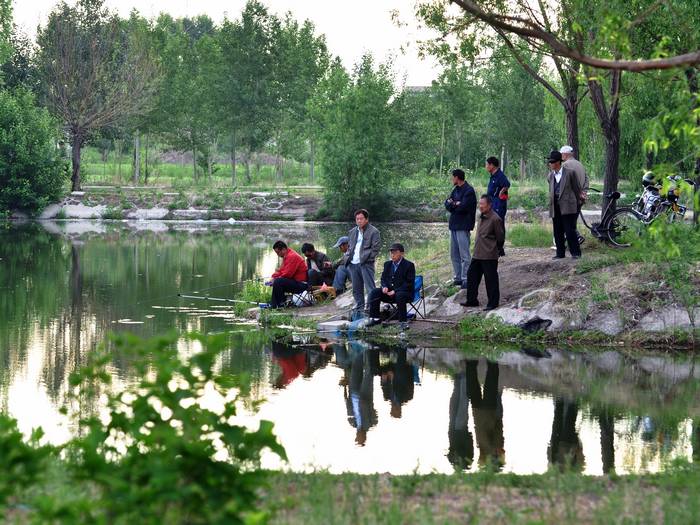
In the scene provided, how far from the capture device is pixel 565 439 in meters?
10.8

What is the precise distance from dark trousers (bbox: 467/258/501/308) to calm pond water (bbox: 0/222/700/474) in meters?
1.70

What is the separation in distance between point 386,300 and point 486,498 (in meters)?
10.9

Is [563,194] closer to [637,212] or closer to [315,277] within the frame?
[637,212]

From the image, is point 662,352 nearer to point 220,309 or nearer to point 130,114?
point 220,309

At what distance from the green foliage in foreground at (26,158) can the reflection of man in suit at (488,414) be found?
38017mm

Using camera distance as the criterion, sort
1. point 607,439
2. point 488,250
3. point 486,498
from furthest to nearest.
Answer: point 488,250 → point 607,439 → point 486,498

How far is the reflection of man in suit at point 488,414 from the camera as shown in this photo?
1015 cm

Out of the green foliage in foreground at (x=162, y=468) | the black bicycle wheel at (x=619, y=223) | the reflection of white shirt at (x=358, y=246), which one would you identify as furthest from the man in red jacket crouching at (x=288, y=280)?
the green foliage in foreground at (x=162, y=468)

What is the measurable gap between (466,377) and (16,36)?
5386cm

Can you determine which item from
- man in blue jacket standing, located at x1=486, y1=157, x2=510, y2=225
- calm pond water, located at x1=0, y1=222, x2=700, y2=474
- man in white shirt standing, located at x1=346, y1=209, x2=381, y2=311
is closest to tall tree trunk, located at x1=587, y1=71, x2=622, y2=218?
man in blue jacket standing, located at x1=486, y1=157, x2=510, y2=225

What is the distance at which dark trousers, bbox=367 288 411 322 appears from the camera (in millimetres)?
17828

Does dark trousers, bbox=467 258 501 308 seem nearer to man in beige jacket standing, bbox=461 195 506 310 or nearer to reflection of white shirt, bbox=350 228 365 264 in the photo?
man in beige jacket standing, bbox=461 195 506 310

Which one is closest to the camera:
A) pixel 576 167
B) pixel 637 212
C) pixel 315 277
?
pixel 576 167

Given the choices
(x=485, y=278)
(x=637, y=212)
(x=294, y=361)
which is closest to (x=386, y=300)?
(x=485, y=278)
